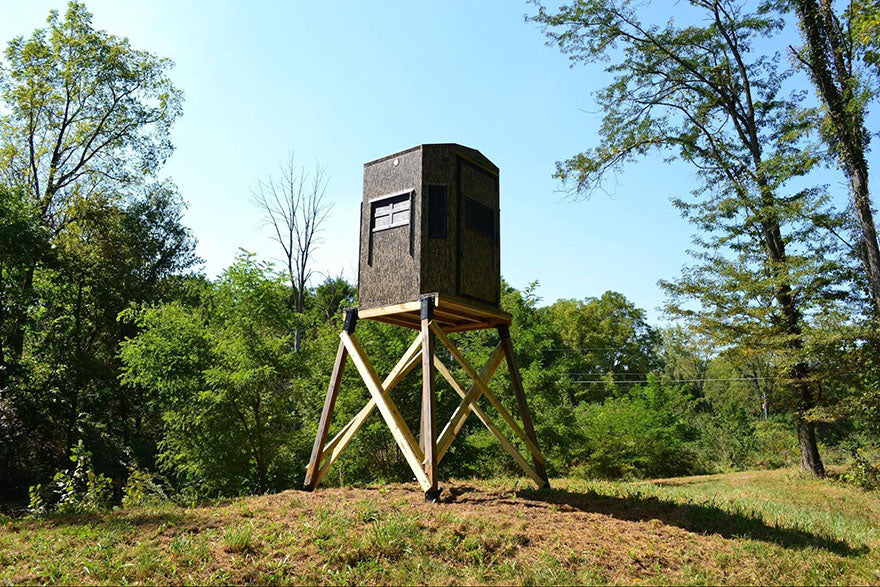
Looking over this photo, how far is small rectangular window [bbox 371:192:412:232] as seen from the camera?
26.1ft

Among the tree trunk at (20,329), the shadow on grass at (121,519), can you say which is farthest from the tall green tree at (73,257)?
the shadow on grass at (121,519)

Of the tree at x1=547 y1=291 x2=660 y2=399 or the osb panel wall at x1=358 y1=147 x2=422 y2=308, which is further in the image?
the tree at x1=547 y1=291 x2=660 y2=399

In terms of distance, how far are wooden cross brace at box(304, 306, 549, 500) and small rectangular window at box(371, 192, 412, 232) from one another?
4.57 feet

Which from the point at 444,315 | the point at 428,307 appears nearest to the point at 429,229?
the point at 428,307

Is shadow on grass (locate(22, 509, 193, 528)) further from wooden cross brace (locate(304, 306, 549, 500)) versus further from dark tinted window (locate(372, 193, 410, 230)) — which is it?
dark tinted window (locate(372, 193, 410, 230))

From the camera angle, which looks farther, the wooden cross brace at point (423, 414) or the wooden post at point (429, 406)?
the wooden cross brace at point (423, 414)

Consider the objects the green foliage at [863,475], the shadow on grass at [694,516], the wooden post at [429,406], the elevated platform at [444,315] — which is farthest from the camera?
the green foliage at [863,475]

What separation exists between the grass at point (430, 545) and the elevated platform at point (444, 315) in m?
2.45

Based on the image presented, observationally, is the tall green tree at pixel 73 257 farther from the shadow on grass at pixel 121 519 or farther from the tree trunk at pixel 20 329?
the shadow on grass at pixel 121 519

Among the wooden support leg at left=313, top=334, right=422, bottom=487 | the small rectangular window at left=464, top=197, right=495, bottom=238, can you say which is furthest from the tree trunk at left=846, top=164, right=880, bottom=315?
the wooden support leg at left=313, top=334, right=422, bottom=487

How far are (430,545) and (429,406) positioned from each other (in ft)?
6.51

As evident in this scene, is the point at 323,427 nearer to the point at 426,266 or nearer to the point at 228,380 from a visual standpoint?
the point at 426,266

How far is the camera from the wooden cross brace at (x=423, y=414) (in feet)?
22.7

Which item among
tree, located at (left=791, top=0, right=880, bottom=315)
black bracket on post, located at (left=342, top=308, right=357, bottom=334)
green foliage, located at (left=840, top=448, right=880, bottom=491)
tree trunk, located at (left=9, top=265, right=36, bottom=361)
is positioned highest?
tree, located at (left=791, top=0, right=880, bottom=315)
